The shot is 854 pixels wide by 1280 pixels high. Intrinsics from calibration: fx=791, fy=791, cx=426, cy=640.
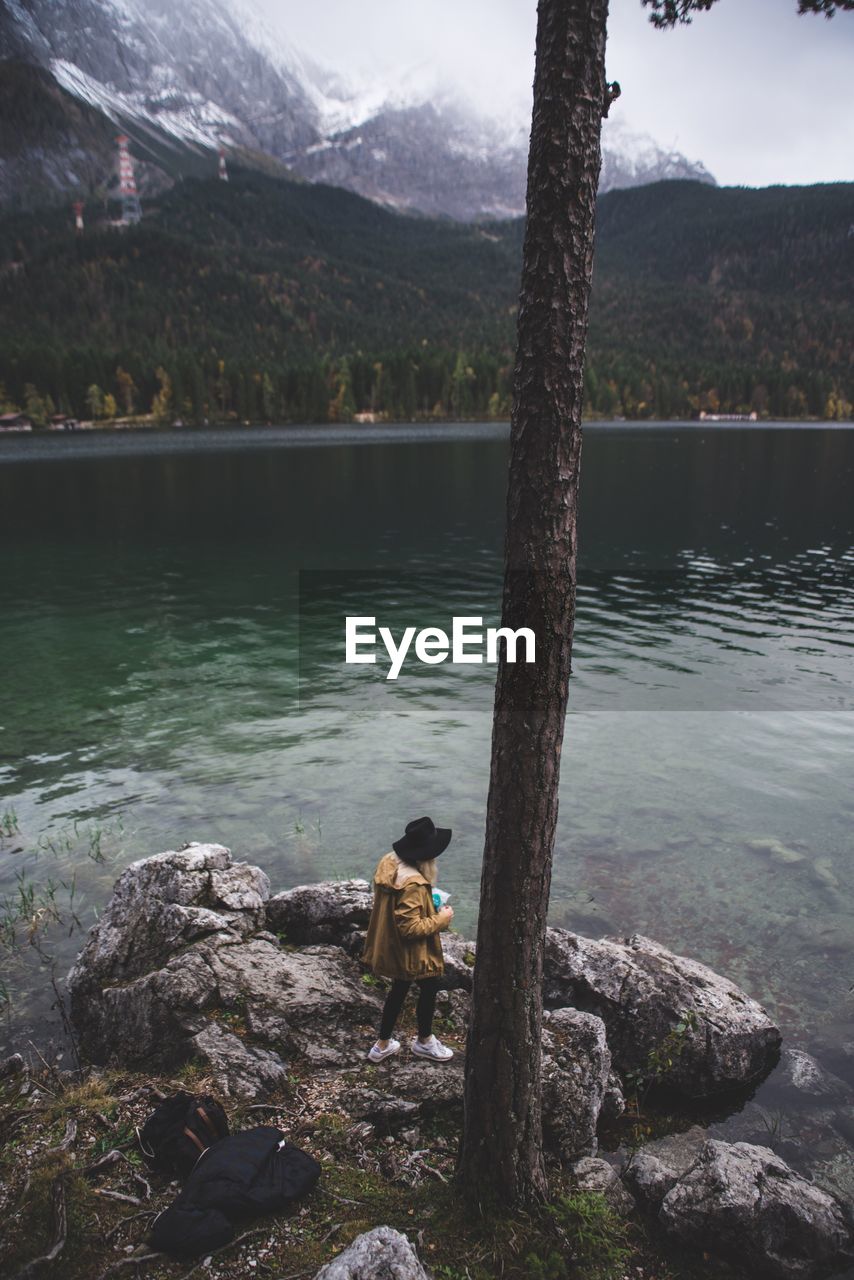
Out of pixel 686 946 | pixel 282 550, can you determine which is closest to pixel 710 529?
pixel 282 550

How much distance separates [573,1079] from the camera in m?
7.66

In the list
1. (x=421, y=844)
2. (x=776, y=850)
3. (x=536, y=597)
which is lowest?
(x=776, y=850)

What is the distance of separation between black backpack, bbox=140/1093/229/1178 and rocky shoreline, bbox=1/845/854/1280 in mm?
619

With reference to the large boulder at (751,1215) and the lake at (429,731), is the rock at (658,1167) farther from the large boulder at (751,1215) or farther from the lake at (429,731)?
the lake at (429,731)

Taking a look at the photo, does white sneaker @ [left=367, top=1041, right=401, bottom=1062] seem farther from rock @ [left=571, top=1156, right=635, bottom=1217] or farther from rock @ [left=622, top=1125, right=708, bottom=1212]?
rock @ [left=622, top=1125, right=708, bottom=1212]

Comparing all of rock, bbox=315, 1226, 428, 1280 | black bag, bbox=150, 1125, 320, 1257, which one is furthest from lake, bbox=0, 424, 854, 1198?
rock, bbox=315, 1226, 428, 1280

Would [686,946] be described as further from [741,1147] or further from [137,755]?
[137,755]

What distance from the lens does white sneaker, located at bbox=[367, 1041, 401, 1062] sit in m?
8.18

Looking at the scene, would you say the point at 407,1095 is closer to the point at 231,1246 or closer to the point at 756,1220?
the point at 231,1246

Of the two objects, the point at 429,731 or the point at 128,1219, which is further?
the point at 429,731

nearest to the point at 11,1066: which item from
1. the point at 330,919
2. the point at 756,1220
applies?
the point at 330,919

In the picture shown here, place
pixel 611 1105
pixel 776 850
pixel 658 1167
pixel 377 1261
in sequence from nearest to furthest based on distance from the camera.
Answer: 1. pixel 377 1261
2. pixel 658 1167
3. pixel 611 1105
4. pixel 776 850

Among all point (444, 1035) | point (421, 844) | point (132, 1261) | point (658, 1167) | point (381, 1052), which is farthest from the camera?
point (444, 1035)

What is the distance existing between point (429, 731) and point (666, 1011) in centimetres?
1212
